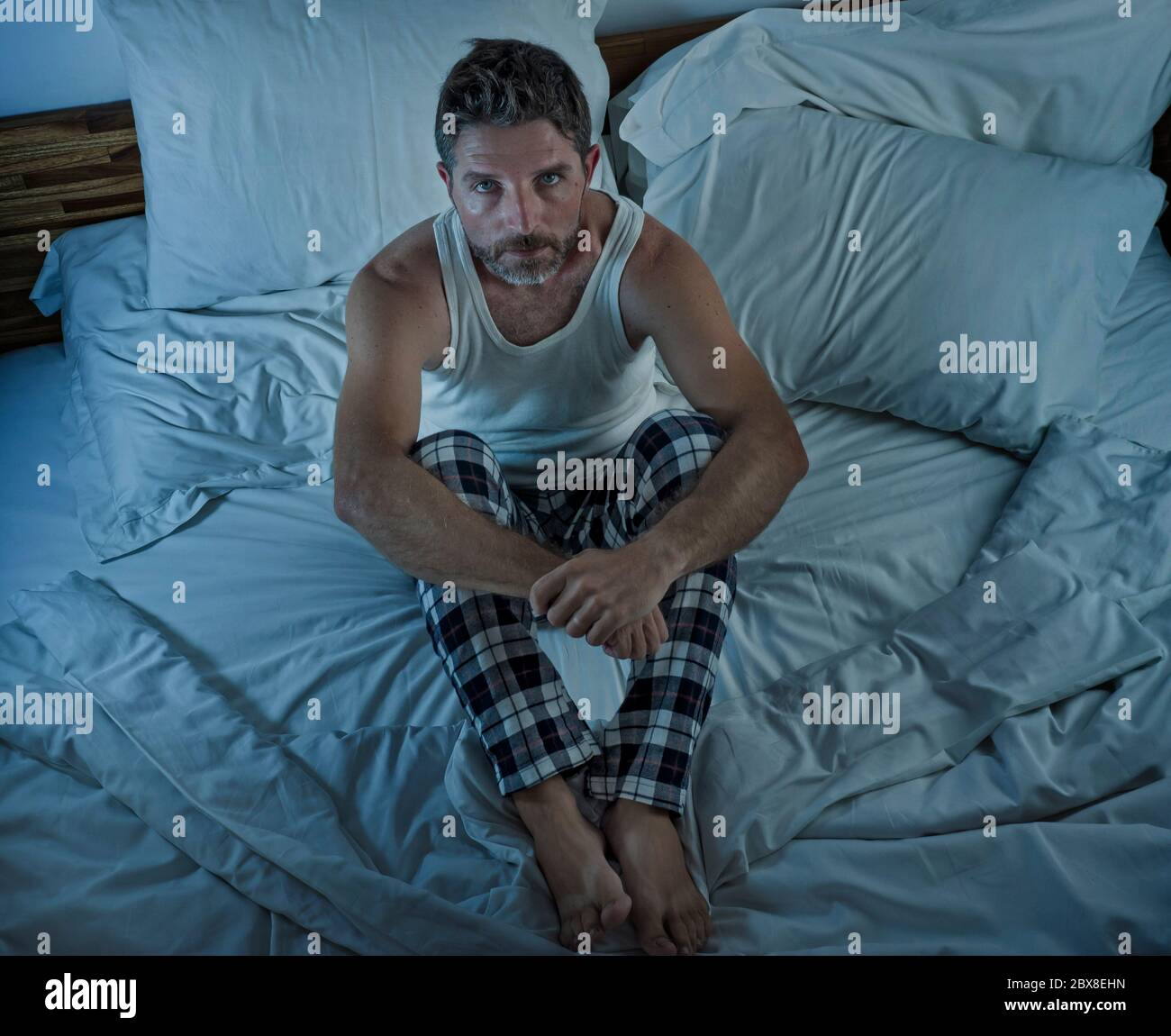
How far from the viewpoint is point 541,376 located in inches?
42.6

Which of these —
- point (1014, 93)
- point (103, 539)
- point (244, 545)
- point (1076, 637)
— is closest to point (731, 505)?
point (1076, 637)

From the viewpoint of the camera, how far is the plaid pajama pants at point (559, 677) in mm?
926

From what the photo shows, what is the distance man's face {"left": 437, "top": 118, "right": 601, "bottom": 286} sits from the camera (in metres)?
0.96

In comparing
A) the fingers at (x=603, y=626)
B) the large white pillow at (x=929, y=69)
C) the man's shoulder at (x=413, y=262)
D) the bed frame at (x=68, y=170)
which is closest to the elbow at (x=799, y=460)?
the fingers at (x=603, y=626)

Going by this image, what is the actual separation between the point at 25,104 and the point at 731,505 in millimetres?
997

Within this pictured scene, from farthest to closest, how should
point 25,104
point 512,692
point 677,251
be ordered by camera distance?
point 25,104 < point 677,251 < point 512,692

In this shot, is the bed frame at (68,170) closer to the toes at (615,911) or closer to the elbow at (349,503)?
the elbow at (349,503)

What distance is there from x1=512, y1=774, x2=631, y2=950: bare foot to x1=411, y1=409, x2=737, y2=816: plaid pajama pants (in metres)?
0.02

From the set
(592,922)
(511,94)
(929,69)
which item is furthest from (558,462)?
(929,69)

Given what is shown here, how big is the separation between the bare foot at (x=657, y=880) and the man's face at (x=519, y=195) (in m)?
0.48

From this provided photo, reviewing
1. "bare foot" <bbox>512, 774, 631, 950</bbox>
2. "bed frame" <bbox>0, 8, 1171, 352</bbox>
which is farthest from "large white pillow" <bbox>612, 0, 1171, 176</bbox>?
"bare foot" <bbox>512, 774, 631, 950</bbox>

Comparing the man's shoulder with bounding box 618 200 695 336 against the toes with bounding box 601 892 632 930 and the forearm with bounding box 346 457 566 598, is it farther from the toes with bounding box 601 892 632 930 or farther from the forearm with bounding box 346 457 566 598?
the toes with bounding box 601 892 632 930
